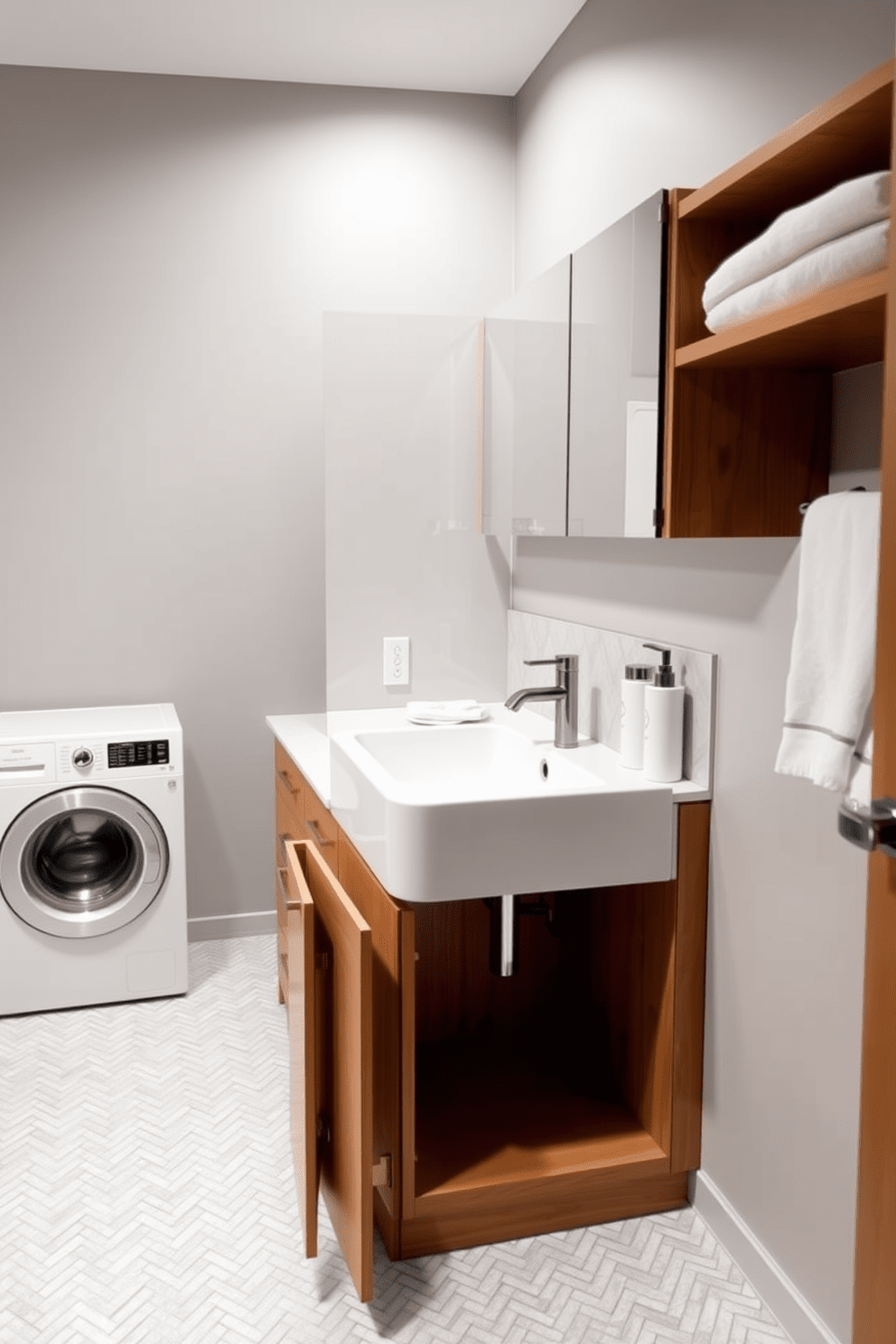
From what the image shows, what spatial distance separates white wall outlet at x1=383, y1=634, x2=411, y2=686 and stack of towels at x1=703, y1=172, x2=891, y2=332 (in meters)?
1.66

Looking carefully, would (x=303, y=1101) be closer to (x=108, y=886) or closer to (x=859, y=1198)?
(x=859, y=1198)

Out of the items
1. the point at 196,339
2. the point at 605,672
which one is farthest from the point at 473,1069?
the point at 196,339

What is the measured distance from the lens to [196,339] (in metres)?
3.48

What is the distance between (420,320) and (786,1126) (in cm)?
214

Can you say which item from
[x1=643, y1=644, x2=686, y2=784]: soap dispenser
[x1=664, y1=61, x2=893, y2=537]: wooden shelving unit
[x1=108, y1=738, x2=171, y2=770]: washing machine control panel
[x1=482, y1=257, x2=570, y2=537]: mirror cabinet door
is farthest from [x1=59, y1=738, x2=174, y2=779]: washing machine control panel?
[x1=664, y1=61, x2=893, y2=537]: wooden shelving unit

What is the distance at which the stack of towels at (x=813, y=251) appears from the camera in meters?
1.32

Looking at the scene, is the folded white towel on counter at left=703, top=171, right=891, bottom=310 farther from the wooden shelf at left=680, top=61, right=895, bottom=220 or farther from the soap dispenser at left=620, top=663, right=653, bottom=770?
A: the soap dispenser at left=620, top=663, right=653, bottom=770

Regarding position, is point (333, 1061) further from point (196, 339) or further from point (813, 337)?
point (196, 339)

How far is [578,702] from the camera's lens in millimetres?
2744

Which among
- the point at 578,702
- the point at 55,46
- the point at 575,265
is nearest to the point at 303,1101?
the point at 578,702

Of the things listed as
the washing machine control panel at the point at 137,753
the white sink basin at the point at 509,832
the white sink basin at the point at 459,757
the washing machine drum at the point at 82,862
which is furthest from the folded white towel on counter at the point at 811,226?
the washing machine drum at the point at 82,862

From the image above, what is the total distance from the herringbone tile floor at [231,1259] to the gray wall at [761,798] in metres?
0.21

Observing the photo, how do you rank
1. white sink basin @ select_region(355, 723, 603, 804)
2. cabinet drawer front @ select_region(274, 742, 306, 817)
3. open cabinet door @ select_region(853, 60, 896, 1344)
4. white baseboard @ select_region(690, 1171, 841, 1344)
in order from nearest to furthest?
open cabinet door @ select_region(853, 60, 896, 1344), white baseboard @ select_region(690, 1171, 841, 1344), white sink basin @ select_region(355, 723, 603, 804), cabinet drawer front @ select_region(274, 742, 306, 817)

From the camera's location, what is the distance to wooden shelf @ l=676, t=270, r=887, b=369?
52.7 inches
